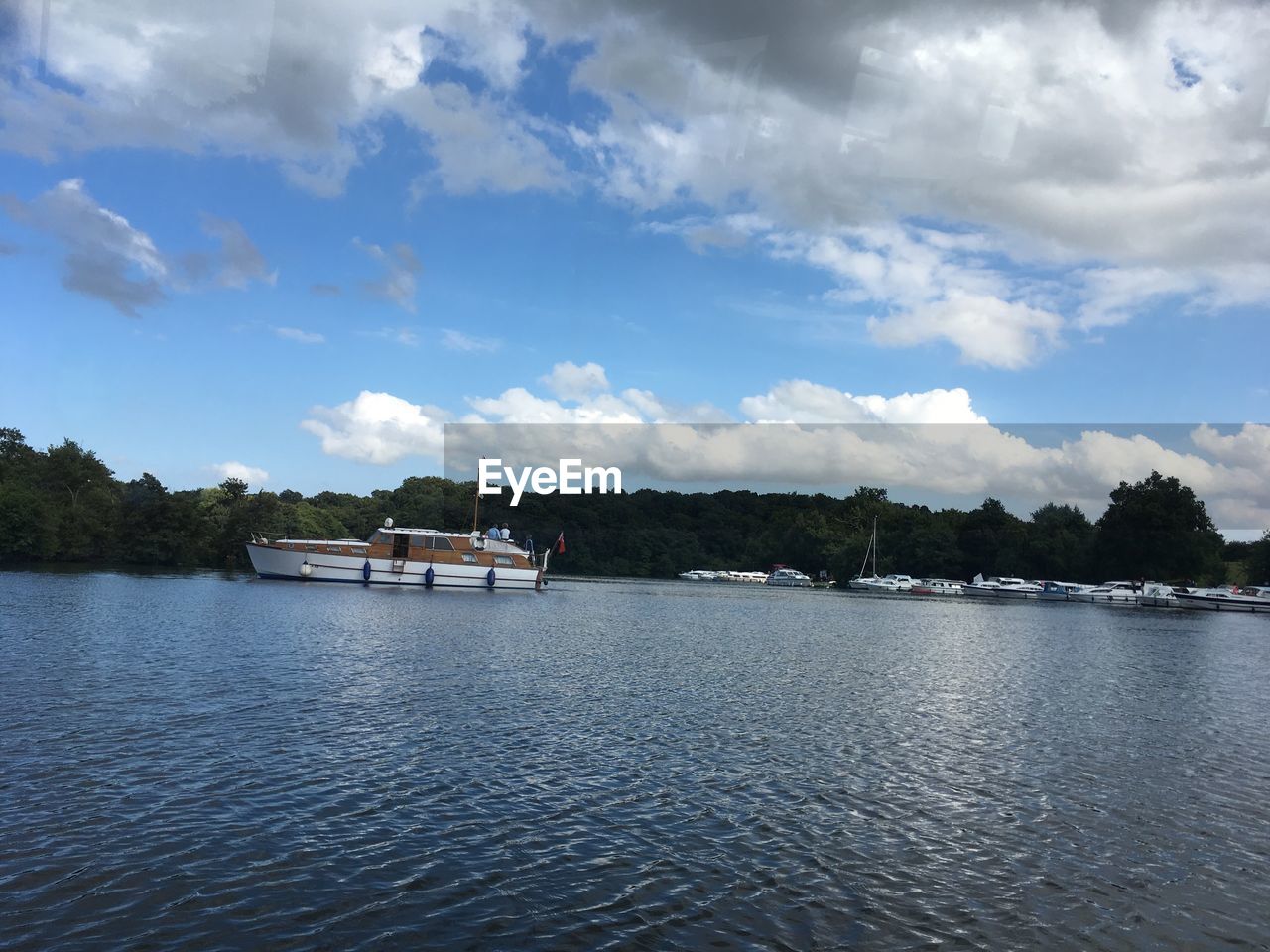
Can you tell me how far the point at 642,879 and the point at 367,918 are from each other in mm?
3600

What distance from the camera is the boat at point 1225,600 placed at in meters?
108

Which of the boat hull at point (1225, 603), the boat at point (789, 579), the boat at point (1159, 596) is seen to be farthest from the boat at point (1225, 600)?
the boat at point (789, 579)

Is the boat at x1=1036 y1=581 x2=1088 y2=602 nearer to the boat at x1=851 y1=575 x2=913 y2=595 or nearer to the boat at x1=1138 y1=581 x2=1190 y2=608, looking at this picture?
the boat at x1=1138 y1=581 x2=1190 y2=608

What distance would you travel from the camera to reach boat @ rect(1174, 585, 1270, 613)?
107719mm

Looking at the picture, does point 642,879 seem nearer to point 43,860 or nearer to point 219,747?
point 43,860

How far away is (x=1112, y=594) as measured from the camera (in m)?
123

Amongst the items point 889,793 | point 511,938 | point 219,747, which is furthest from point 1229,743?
point 219,747

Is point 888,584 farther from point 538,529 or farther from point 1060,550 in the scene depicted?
point 538,529

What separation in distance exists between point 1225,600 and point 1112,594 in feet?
46.8

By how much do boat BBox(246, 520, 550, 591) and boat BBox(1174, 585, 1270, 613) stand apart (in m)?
85.0

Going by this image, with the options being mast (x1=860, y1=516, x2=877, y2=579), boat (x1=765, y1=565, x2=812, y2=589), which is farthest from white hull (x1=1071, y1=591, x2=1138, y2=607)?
boat (x1=765, y1=565, x2=812, y2=589)

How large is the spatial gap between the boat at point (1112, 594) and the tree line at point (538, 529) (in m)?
5.62

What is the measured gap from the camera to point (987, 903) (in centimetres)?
1195

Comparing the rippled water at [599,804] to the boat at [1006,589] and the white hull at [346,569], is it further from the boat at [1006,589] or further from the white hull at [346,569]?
the boat at [1006,589]
